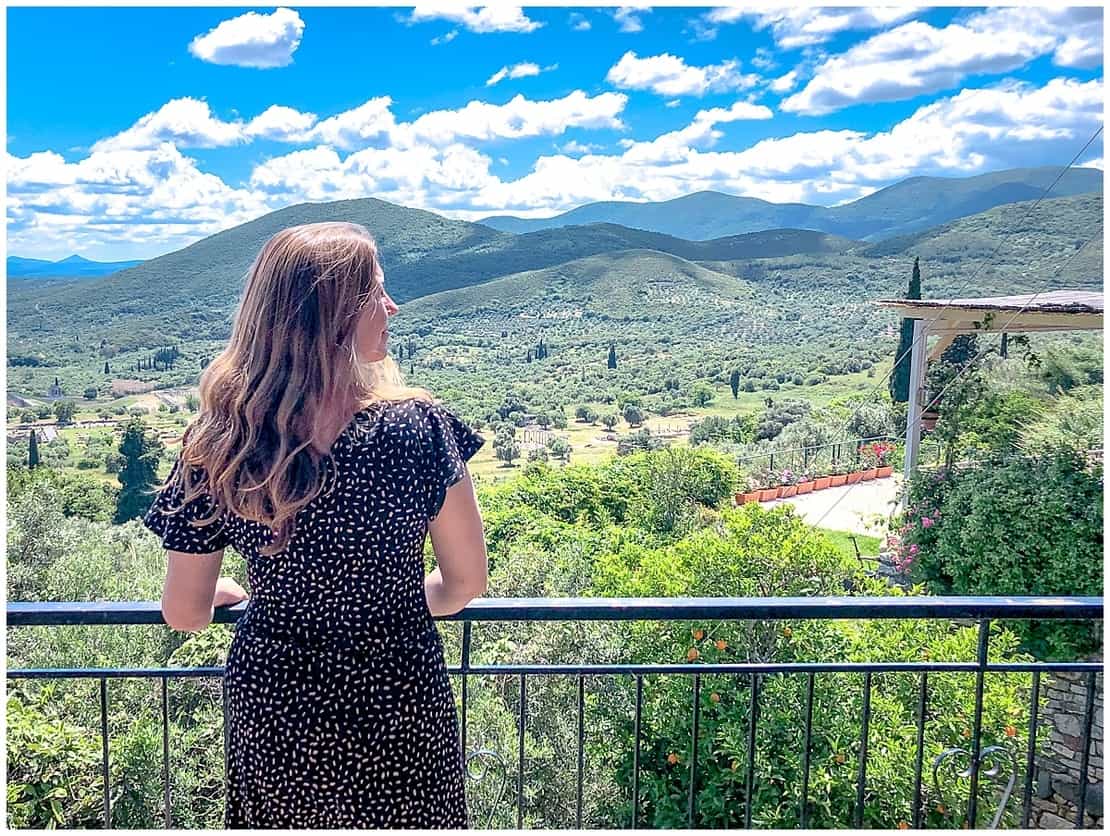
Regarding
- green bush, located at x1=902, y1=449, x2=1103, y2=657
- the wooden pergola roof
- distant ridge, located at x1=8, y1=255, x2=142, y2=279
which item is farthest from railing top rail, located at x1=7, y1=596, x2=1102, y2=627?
distant ridge, located at x1=8, y1=255, x2=142, y2=279

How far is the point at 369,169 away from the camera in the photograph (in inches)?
1719

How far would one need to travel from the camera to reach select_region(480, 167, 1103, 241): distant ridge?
30625 mm

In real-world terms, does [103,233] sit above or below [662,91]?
below

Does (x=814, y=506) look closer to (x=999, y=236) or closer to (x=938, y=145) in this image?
(x=999, y=236)

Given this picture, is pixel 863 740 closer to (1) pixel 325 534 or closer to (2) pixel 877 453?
(1) pixel 325 534

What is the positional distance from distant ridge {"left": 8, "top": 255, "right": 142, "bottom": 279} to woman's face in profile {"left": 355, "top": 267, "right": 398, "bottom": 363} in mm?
26737

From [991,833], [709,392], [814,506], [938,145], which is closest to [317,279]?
[991,833]

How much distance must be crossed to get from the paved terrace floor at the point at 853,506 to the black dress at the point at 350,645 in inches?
411

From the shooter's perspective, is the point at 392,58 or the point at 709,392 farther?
the point at 392,58

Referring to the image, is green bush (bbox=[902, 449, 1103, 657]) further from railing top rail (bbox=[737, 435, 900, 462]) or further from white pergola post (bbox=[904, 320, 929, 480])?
railing top rail (bbox=[737, 435, 900, 462])

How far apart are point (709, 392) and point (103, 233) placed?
19149 millimetres

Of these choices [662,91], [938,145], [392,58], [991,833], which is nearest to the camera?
[991,833]

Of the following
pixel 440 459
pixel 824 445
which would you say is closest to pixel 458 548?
pixel 440 459

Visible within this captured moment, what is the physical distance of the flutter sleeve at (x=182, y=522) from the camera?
0.98 meters
